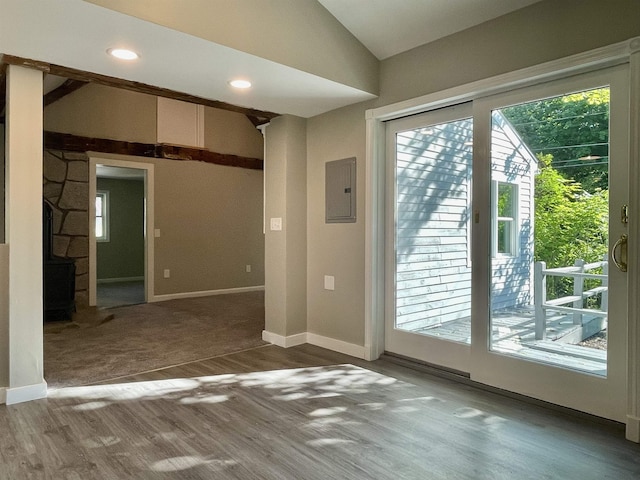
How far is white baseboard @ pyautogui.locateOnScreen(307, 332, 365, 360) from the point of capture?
3742 mm

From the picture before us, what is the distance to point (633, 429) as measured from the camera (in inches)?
88.0

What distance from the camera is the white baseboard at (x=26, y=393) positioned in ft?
8.87

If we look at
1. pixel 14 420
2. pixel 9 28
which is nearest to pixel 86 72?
pixel 9 28

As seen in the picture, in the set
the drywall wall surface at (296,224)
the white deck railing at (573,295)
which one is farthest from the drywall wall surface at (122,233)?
the white deck railing at (573,295)

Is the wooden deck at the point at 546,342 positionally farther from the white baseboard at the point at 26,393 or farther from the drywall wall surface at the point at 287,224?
the white baseboard at the point at 26,393

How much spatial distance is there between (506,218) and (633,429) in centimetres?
135

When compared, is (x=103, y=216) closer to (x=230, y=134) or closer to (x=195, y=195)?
(x=195, y=195)

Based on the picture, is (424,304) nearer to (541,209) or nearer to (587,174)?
(541,209)

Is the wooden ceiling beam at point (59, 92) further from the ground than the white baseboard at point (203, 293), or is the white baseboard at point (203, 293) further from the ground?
the wooden ceiling beam at point (59, 92)

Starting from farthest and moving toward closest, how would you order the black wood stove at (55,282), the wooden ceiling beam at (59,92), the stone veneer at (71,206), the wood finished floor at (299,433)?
1. the stone veneer at (71,206)
2. the wooden ceiling beam at (59,92)
3. the black wood stove at (55,282)
4. the wood finished floor at (299,433)

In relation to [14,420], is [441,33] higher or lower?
higher

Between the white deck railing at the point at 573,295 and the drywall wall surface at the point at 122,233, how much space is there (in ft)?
29.0

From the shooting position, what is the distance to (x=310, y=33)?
3.03 meters

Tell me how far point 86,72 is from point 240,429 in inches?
99.9
